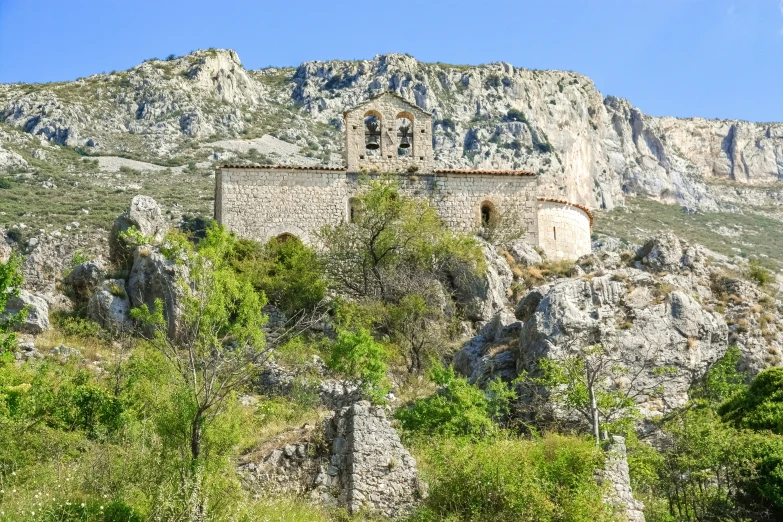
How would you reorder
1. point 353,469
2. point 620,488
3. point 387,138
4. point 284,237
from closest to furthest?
point 353,469, point 620,488, point 284,237, point 387,138

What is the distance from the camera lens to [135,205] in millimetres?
31484

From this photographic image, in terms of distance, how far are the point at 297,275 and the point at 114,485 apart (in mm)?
15700

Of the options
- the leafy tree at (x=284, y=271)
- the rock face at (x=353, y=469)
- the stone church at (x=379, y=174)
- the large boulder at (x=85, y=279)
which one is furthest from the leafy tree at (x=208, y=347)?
the stone church at (x=379, y=174)

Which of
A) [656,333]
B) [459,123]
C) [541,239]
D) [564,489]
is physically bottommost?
[564,489]

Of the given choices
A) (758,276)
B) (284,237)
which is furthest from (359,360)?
(758,276)

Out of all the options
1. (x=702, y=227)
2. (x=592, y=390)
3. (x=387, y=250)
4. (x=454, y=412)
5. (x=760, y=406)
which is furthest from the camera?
(x=702, y=227)

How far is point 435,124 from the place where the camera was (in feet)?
326

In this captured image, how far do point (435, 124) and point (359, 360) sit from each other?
77827 mm

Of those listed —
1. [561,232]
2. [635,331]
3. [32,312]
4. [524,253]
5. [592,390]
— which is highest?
[561,232]

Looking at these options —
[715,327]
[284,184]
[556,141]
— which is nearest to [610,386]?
[715,327]

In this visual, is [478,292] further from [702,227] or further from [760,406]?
[702,227]

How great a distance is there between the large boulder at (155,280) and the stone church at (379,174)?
511cm

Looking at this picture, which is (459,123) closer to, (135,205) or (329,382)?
(135,205)

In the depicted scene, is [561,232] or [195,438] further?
[561,232]
